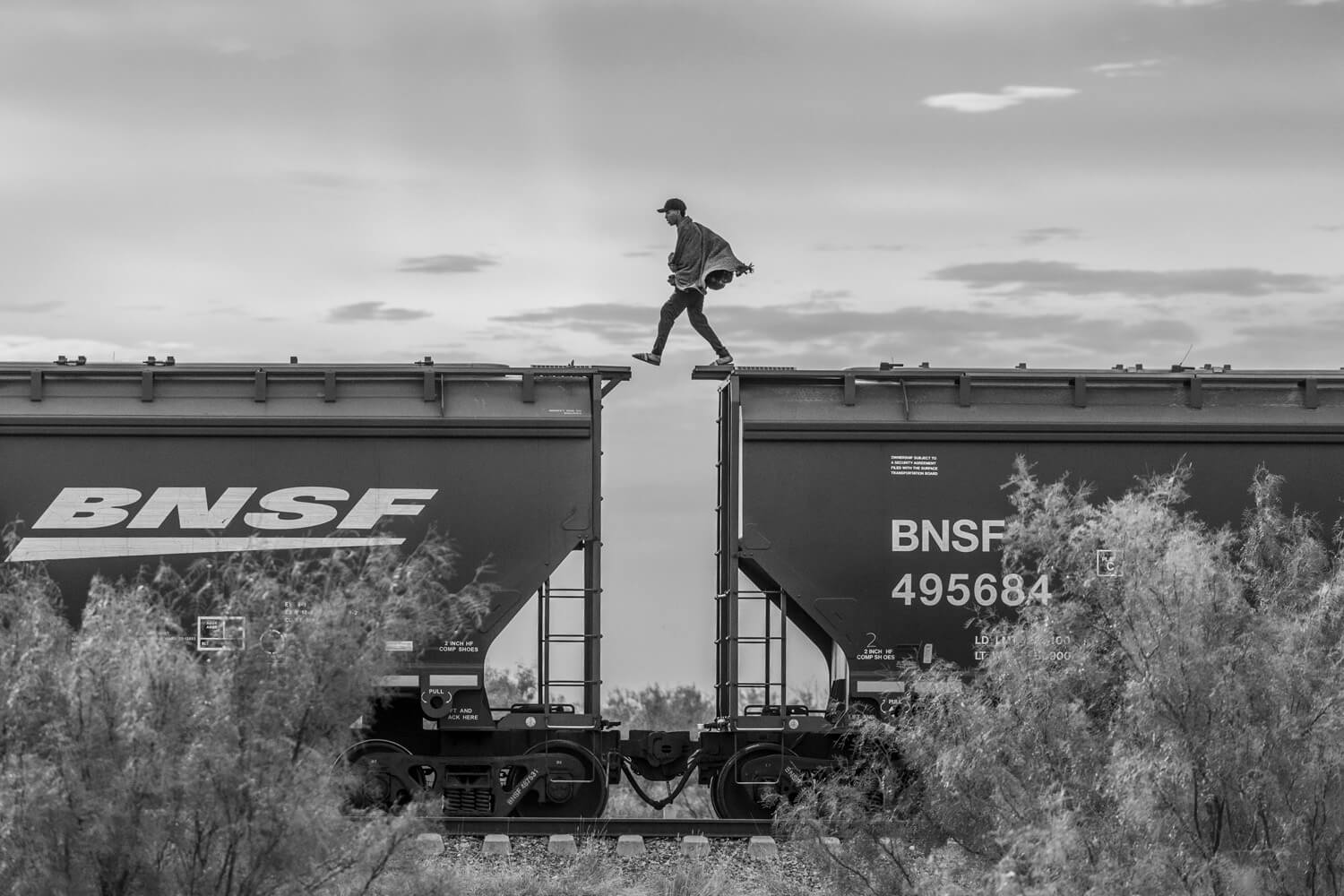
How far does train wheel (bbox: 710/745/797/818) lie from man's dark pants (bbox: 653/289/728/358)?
3.87 m

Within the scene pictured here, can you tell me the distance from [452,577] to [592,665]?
1545 mm

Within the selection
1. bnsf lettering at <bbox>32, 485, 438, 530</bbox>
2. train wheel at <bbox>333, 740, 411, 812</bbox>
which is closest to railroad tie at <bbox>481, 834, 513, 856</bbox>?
train wheel at <bbox>333, 740, 411, 812</bbox>

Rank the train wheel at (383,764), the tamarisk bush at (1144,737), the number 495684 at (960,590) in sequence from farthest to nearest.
Answer: the train wheel at (383,764) < the number 495684 at (960,590) < the tamarisk bush at (1144,737)

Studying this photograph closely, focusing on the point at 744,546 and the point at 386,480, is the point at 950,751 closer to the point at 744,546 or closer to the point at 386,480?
the point at 744,546

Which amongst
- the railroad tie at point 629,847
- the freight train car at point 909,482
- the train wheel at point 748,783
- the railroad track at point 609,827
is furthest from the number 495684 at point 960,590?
the railroad tie at point 629,847

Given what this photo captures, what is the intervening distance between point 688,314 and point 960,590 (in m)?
3.75

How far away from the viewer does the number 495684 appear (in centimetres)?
1538

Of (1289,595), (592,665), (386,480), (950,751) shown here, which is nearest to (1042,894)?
(950,751)

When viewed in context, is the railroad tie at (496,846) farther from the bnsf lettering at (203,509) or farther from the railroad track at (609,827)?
the bnsf lettering at (203,509)

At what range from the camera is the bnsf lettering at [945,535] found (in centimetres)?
1544

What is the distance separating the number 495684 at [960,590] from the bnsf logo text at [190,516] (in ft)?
14.9

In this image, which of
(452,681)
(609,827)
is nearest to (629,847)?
(609,827)

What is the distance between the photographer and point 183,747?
1044 centimetres

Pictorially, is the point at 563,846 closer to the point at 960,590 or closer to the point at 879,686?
the point at 879,686
